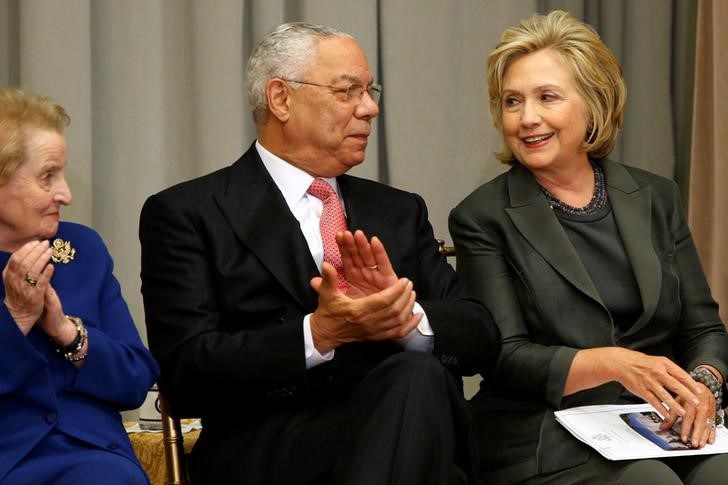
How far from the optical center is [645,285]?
2.91 meters

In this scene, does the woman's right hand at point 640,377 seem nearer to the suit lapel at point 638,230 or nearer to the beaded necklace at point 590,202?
the suit lapel at point 638,230

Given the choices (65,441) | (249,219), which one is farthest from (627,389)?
(65,441)

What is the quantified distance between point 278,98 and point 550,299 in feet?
2.91

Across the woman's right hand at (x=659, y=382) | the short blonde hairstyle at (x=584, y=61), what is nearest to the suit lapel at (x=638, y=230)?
the short blonde hairstyle at (x=584, y=61)

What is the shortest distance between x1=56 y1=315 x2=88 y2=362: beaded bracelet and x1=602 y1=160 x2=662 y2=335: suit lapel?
1.37 metres

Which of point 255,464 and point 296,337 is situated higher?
point 296,337

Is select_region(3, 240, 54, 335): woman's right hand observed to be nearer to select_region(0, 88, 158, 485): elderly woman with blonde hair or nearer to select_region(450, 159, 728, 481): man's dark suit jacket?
select_region(0, 88, 158, 485): elderly woman with blonde hair

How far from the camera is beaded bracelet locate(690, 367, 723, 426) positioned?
2.77 meters

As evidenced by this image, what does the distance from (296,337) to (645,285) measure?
96 cm

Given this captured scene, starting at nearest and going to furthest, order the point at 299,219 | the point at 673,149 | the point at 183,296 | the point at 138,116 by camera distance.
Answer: the point at 183,296 < the point at 299,219 < the point at 138,116 < the point at 673,149

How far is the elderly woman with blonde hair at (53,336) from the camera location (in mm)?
2338

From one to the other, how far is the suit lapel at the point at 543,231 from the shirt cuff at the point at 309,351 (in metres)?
0.69

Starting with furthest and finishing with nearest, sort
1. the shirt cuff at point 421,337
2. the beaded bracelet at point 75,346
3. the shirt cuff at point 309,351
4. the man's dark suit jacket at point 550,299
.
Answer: the man's dark suit jacket at point 550,299 < the shirt cuff at point 421,337 < the shirt cuff at point 309,351 < the beaded bracelet at point 75,346

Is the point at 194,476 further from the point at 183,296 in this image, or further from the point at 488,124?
the point at 488,124
